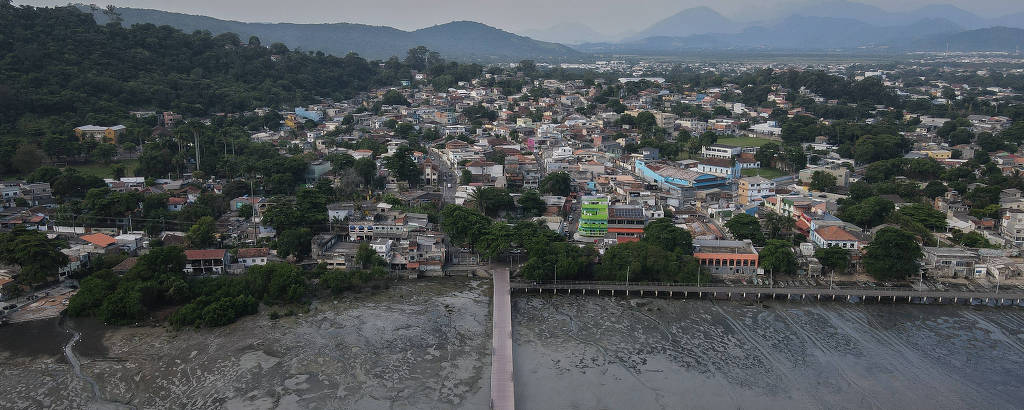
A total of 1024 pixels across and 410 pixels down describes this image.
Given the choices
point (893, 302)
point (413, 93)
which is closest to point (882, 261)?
point (893, 302)

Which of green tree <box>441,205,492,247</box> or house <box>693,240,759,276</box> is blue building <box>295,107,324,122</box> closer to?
green tree <box>441,205,492,247</box>

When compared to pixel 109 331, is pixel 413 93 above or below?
above

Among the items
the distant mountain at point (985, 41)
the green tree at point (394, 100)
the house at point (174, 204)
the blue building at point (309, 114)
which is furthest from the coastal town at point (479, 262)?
the distant mountain at point (985, 41)

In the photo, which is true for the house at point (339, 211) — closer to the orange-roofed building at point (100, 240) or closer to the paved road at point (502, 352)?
the orange-roofed building at point (100, 240)

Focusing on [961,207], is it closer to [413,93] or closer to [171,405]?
[171,405]

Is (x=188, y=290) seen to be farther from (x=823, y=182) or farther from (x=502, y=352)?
(x=823, y=182)

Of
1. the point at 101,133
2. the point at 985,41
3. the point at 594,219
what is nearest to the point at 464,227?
the point at 594,219

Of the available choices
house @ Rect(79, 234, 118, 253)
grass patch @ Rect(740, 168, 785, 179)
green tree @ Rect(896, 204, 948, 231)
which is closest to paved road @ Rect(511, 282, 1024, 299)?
green tree @ Rect(896, 204, 948, 231)

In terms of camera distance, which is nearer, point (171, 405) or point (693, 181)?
point (171, 405)
